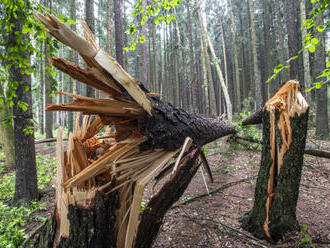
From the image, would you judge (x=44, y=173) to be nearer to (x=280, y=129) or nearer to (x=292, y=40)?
(x=280, y=129)

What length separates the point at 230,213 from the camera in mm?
2916

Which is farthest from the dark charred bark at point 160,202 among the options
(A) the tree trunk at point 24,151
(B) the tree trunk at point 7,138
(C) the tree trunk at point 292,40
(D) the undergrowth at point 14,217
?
(C) the tree trunk at point 292,40

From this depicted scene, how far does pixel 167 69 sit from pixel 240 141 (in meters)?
18.0

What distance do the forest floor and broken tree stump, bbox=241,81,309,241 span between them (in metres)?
0.17

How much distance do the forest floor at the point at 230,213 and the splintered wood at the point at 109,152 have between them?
1.20 feet

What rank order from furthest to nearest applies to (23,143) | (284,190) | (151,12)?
(23,143) < (151,12) < (284,190)

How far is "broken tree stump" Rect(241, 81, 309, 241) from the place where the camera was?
2201 millimetres

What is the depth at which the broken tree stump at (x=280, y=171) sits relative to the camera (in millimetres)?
2201

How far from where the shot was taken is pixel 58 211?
1.30 m

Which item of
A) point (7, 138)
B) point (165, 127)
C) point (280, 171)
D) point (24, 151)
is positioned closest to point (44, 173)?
point (7, 138)

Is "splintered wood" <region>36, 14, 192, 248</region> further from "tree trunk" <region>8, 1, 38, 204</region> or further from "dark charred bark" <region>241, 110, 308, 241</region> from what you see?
"tree trunk" <region>8, 1, 38, 204</region>

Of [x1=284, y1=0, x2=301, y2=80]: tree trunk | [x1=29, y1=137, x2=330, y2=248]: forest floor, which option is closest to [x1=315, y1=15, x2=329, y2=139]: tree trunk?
[x1=284, y1=0, x2=301, y2=80]: tree trunk

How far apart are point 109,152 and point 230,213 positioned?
97.8 inches

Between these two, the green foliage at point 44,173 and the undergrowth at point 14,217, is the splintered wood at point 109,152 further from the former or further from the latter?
the green foliage at point 44,173
